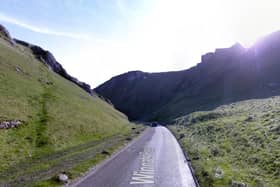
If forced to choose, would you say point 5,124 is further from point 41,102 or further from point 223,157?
point 223,157

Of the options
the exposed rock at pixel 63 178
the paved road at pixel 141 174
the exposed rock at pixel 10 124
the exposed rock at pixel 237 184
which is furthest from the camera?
the exposed rock at pixel 10 124

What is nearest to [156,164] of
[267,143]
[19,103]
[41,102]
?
[267,143]

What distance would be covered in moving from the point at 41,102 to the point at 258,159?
3970cm

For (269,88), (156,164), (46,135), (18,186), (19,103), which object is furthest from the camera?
(269,88)

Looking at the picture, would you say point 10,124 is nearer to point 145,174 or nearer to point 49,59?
point 145,174

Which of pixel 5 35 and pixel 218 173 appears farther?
pixel 5 35

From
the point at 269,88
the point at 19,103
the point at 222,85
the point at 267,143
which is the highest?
the point at 222,85

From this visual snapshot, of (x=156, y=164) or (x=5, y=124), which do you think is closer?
(x=156, y=164)

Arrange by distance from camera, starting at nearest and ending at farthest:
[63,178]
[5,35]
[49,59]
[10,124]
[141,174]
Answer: [63,178] → [141,174] → [10,124] → [5,35] → [49,59]

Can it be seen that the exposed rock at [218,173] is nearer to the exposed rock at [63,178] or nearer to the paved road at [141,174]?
the paved road at [141,174]

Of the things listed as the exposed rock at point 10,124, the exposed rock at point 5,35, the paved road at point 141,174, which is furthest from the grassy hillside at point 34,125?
the exposed rock at point 5,35

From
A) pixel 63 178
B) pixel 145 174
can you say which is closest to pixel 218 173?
pixel 145 174

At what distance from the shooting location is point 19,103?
44.4 metres

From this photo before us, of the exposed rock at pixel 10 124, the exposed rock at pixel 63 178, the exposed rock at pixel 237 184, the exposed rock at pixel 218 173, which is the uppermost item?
the exposed rock at pixel 10 124
